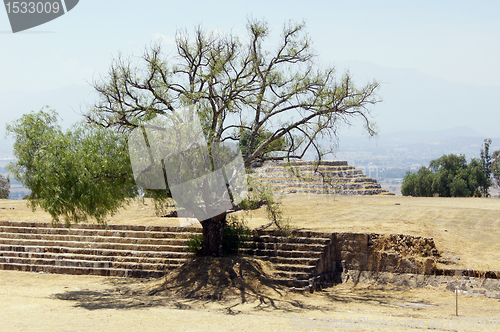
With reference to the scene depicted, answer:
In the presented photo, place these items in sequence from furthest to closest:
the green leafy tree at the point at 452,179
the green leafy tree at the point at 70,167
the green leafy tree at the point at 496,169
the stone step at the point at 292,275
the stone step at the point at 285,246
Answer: the green leafy tree at the point at 496,169, the green leafy tree at the point at 452,179, the stone step at the point at 285,246, the stone step at the point at 292,275, the green leafy tree at the point at 70,167

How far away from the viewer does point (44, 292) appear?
11180mm

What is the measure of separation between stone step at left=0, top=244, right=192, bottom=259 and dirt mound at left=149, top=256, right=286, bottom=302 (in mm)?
883

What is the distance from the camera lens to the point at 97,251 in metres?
13.7

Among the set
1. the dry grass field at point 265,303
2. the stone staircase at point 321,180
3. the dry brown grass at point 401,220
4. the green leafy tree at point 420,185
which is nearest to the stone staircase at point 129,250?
the dry grass field at point 265,303

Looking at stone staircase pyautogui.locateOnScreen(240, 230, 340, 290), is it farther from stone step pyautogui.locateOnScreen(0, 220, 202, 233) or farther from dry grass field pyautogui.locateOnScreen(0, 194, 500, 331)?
stone step pyautogui.locateOnScreen(0, 220, 202, 233)

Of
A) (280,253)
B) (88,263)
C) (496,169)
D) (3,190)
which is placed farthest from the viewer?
(496,169)

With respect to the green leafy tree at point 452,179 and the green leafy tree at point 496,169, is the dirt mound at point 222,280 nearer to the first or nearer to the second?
the green leafy tree at point 452,179

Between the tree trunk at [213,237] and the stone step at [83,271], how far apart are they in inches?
53.0

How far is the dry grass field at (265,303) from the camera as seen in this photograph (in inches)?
320

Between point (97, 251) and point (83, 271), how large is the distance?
796 millimetres

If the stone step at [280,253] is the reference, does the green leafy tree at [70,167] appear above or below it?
above

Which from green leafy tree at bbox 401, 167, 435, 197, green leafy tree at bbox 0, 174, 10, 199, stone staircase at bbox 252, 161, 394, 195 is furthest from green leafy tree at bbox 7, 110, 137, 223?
green leafy tree at bbox 401, 167, 435, 197

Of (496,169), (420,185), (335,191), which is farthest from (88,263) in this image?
(496,169)

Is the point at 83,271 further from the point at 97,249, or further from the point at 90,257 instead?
the point at 97,249
